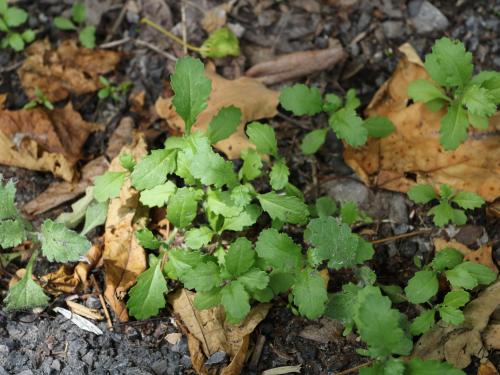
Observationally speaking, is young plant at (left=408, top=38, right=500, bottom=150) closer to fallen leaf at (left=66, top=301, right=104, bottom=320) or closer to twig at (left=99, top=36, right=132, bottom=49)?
twig at (left=99, top=36, right=132, bottom=49)


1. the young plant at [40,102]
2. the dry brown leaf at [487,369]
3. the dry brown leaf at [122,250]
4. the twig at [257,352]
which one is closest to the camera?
the dry brown leaf at [487,369]

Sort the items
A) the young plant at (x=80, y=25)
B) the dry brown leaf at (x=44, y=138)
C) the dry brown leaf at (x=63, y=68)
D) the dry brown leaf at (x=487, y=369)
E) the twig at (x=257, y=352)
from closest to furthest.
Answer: the dry brown leaf at (x=487, y=369) → the twig at (x=257, y=352) → the dry brown leaf at (x=44, y=138) → the dry brown leaf at (x=63, y=68) → the young plant at (x=80, y=25)

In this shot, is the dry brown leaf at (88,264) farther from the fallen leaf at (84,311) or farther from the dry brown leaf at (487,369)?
the dry brown leaf at (487,369)

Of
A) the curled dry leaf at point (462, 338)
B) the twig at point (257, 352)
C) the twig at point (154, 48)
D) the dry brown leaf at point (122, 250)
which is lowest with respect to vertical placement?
the twig at point (257, 352)

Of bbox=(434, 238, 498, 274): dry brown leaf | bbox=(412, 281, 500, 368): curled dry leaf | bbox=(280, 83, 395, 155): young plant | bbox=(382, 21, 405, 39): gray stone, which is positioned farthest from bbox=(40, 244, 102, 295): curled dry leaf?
bbox=(382, 21, 405, 39): gray stone

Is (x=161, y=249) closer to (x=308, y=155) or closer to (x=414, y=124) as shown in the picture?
(x=308, y=155)

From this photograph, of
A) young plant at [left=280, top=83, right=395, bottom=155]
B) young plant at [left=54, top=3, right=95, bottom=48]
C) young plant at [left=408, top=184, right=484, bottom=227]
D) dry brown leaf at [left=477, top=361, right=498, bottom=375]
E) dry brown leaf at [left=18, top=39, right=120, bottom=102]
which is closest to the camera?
dry brown leaf at [left=477, top=361, right=498, bottom=375]

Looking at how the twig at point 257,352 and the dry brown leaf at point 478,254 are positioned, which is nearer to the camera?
the twig at point 257,352

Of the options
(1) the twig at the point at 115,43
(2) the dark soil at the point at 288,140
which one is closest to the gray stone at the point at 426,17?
(2) the dark soil at the point at 288,140
